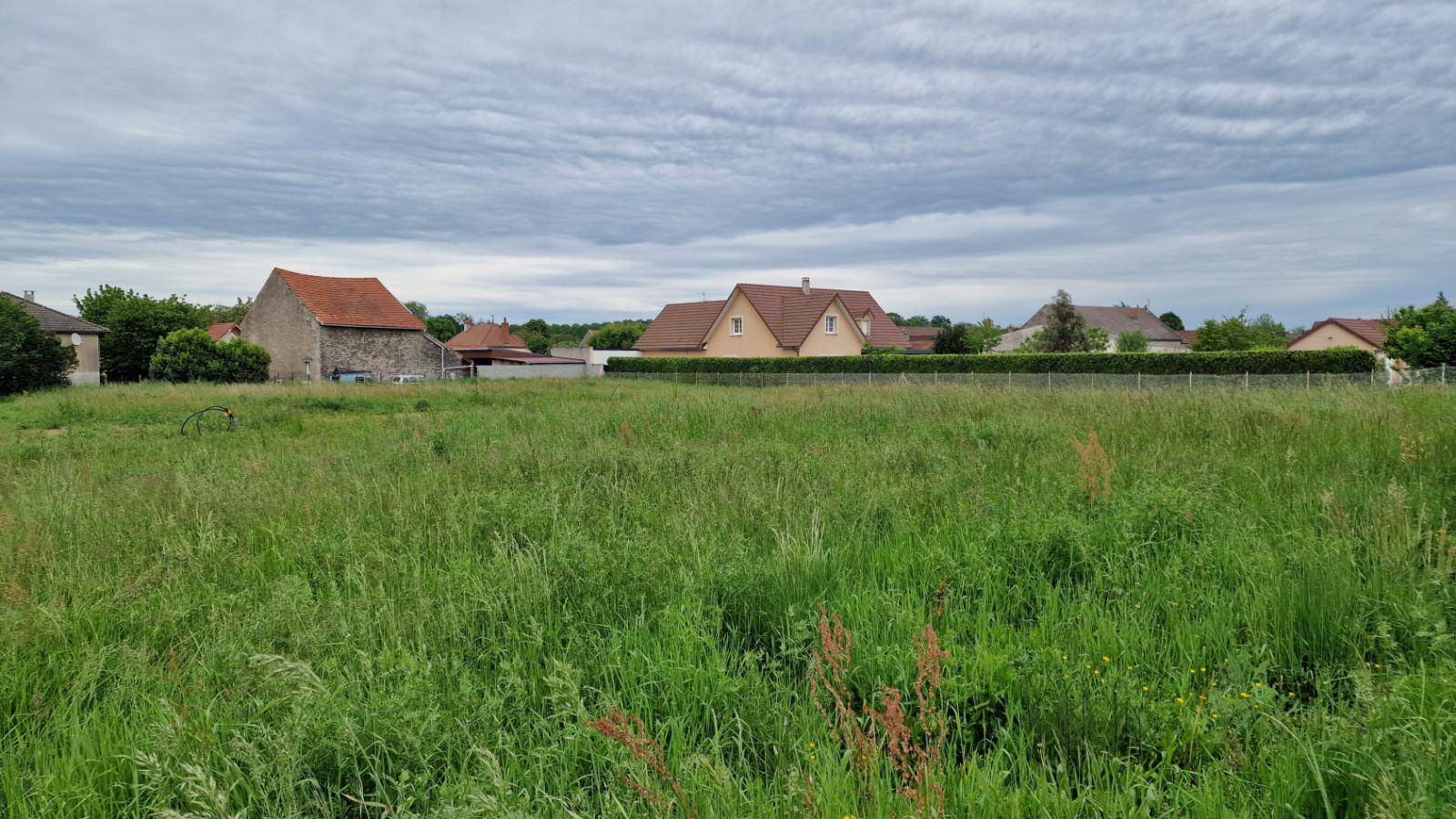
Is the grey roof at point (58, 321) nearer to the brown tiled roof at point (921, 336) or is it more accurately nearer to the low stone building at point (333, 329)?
the low stone building at point (333, 329)

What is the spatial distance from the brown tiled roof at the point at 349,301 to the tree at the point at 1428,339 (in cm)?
4920

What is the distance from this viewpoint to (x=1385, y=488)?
5.59 metres

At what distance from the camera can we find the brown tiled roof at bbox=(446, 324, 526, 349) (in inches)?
3627

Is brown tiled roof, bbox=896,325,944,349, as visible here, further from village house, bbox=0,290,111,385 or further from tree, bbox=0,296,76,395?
tree, bbox=0,296,76,395

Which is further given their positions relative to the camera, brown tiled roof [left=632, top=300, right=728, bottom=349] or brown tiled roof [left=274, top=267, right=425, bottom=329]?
brown tiled roof [left=632, top=300, right=728, bottom=349]

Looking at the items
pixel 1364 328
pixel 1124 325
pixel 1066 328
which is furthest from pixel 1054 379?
pixel 1124 325

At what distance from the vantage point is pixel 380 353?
4422 cm

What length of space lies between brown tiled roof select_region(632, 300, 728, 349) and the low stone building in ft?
49.5

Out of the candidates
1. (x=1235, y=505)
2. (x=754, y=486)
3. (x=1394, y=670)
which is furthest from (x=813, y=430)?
(x=1394, y=670)

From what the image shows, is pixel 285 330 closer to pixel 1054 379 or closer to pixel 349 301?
pixel 349 301

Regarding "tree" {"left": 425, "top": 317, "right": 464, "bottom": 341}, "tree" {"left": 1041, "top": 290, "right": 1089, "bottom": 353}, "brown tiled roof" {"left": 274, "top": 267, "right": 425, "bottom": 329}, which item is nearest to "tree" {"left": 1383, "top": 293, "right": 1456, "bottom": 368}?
"tree" {"left": 1041, "top": 290, "right": 1089, "bottom": 353}

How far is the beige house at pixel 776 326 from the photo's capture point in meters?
47.4

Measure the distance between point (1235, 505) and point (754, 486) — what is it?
3.79m

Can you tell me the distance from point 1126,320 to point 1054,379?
215ft
